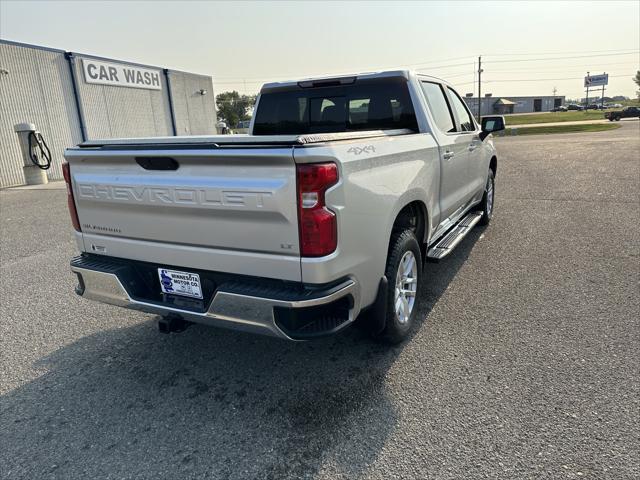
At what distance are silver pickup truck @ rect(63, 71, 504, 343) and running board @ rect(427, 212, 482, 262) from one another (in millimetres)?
312

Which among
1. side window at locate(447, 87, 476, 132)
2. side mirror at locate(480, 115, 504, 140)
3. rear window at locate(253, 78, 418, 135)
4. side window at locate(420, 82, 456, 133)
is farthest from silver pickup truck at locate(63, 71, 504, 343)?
side mirror at locate(480, 115, 504, 140)

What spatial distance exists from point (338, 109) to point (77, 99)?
58.2 feet

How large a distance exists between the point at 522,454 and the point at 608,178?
11187mm

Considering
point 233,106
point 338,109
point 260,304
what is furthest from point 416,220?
point 233,106

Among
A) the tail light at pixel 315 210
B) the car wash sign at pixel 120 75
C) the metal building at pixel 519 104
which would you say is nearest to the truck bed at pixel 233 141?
the tail light at pixel 315 210

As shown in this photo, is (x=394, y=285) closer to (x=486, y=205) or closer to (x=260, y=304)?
(x=260, y=304)

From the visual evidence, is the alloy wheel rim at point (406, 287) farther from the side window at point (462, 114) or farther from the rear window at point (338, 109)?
the side window at point (462, 114)

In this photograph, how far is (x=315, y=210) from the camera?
7.85ft

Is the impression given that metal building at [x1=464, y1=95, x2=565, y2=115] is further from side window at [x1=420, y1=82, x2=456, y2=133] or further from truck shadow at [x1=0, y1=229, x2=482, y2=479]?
truck shadow at [x1=0, y1=229, x2=482, y2=479]

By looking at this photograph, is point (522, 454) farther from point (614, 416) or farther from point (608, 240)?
point (608, 240)

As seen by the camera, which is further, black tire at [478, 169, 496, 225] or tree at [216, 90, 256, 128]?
tree at [216, 90, 256, 128]

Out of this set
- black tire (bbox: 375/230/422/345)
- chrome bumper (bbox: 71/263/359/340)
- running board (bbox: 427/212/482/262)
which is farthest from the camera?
running board (bbox: 427/212/482/262)

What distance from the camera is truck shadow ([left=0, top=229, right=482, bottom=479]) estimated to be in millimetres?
2391

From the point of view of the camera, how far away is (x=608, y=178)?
11320 millimetres
